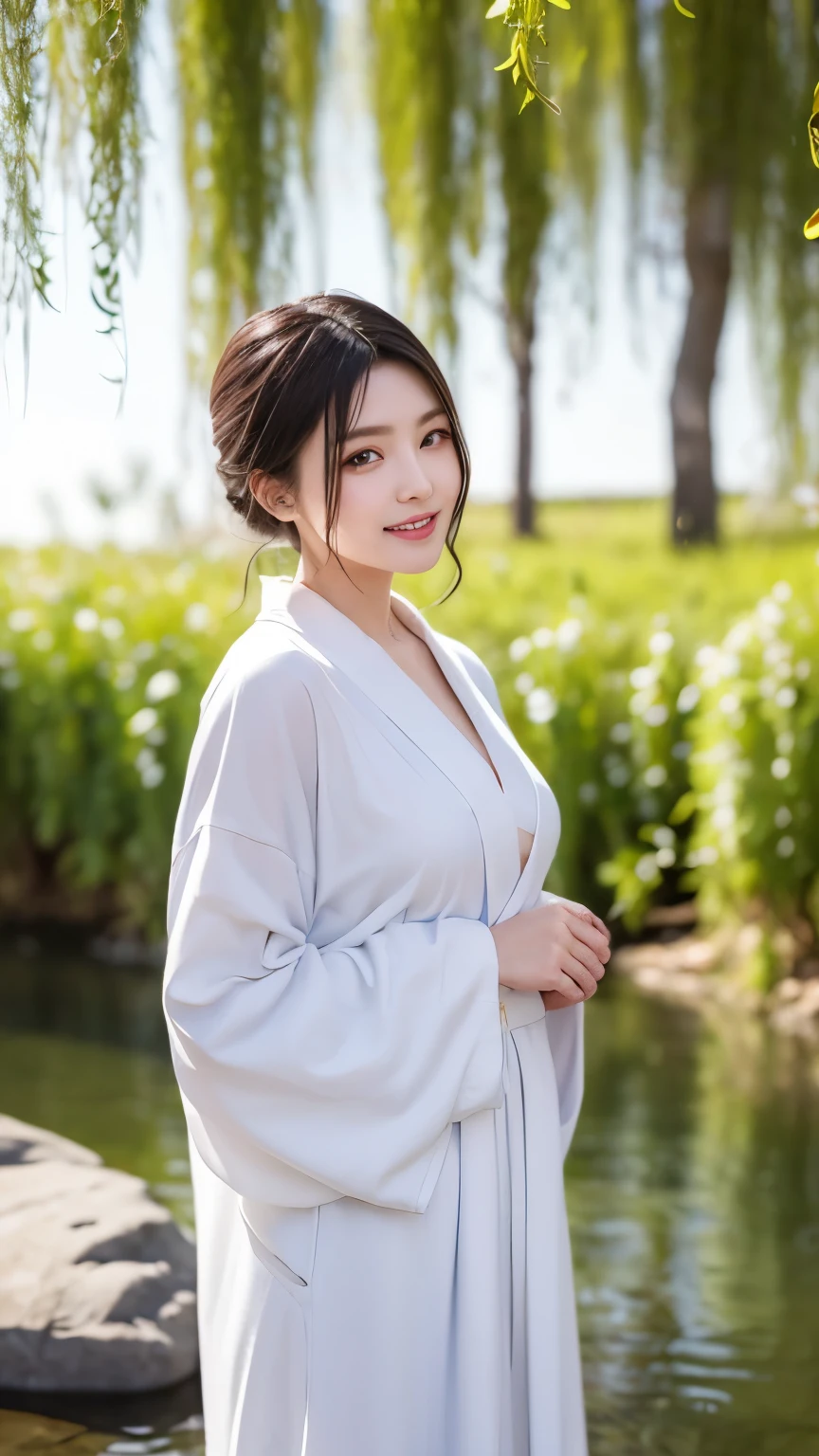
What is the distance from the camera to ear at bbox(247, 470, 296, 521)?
1239mm

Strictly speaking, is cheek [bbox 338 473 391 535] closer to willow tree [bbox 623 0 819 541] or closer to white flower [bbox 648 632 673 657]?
willow tree [bbox 623 0 819 541]

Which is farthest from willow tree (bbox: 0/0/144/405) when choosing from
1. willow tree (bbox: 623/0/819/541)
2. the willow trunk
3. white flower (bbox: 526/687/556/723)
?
the willow trunk

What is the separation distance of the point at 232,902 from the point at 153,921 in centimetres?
403

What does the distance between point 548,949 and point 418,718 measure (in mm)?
219

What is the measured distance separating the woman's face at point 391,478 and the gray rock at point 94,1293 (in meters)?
1.40

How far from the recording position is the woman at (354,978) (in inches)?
44.8

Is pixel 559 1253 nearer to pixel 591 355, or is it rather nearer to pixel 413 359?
pixel 413 359

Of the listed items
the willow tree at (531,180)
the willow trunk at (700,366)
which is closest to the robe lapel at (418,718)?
the willow tree at (531,180)

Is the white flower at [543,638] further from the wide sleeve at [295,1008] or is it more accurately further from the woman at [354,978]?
the wide sleeve at [295,1008]

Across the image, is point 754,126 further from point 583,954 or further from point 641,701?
point 583,954

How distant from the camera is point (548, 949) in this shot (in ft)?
4.00

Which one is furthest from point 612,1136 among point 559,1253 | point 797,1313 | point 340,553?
point 340,553

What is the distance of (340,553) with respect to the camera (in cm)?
125

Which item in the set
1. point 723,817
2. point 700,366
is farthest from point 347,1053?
point 700,366
